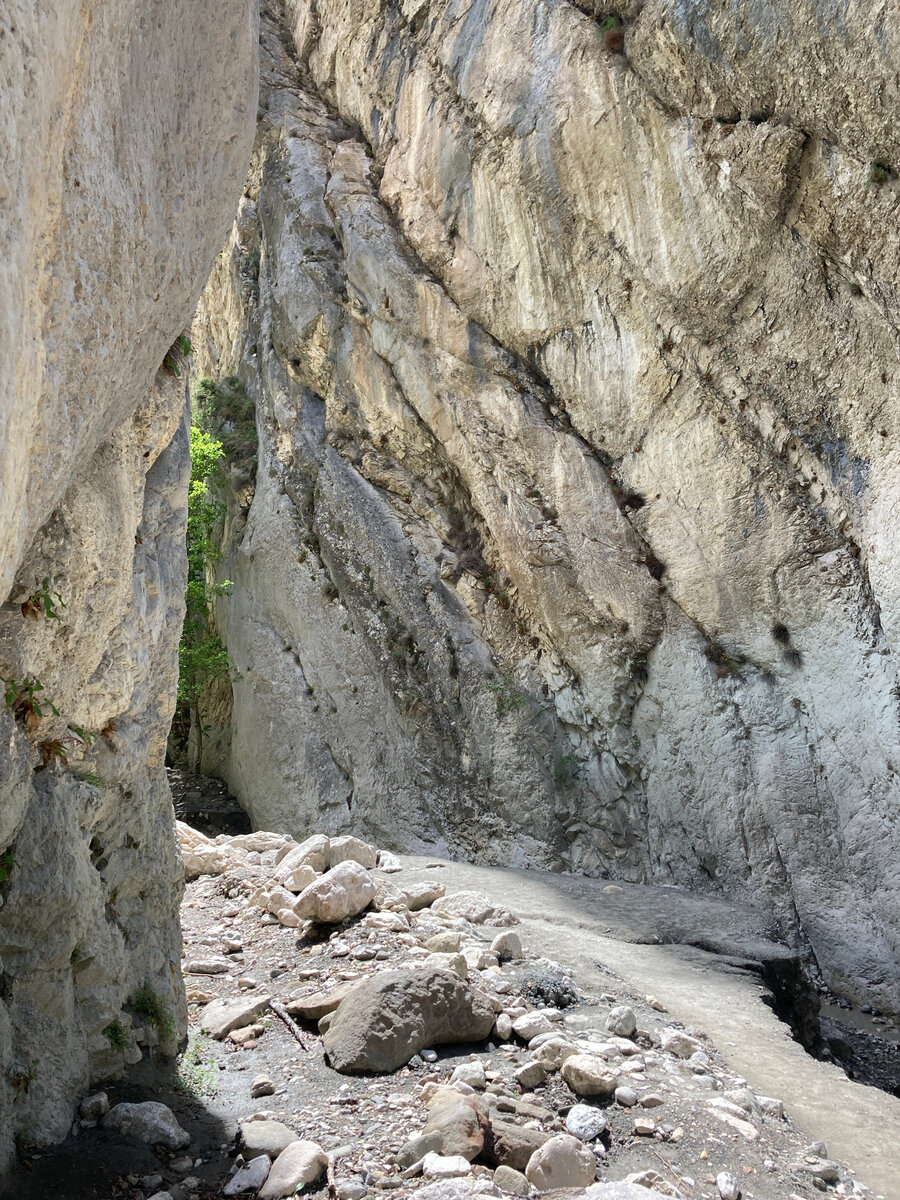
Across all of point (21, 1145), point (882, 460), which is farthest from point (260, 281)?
point (21, 1145)

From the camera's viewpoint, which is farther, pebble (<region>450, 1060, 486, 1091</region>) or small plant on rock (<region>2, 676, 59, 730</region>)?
pebble (<region>450, 1060, 486, 1091</region>)

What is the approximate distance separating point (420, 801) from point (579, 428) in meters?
6.08

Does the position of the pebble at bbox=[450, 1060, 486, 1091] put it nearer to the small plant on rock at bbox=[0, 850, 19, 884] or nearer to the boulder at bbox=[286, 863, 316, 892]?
the small plant on rock at bbox=[0, 850, 19, 884]

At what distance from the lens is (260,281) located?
18.0 metres

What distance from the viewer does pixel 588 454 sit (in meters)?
12.6

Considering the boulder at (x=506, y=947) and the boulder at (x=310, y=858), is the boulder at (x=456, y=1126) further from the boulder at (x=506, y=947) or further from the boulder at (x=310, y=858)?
the boulder at (x=310, y=858)

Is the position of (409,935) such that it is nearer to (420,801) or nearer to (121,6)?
(121,6)

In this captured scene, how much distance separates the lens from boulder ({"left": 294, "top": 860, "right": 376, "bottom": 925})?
615 centimetres

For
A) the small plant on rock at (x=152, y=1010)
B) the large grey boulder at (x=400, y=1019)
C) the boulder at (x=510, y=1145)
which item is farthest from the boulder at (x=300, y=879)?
the boulder at (x=510, y=1145)

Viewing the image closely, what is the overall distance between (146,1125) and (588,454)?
10.3m

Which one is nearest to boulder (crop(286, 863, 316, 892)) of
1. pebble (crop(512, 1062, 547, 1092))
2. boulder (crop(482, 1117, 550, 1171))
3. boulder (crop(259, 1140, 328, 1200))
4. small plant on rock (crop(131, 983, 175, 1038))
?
small plant on rock (crop(131, 983, 175, 1038))

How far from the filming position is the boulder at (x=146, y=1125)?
3730 millimetres

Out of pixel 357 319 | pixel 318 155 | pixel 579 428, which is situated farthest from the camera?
pixel 318 155

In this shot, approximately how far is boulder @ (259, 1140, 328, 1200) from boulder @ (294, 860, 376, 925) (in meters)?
2.51
